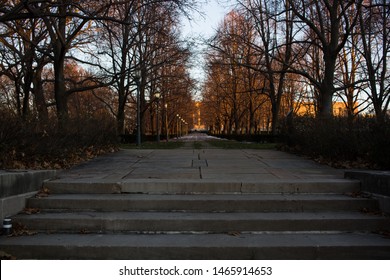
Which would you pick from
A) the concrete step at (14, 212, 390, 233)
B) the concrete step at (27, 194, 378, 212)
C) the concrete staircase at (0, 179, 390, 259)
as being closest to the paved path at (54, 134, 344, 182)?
the concrete staircase at (0, 179, 390, 259)

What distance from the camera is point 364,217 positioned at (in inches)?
207

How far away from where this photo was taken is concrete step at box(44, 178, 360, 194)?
6238 mm

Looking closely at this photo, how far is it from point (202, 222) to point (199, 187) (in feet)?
3.89

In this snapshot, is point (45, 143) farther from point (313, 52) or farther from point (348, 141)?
point (313, 52)

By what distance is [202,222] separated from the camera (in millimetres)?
5109

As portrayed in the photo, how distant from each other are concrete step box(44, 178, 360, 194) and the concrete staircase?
2 cm

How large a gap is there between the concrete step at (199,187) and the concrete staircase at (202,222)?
2 cm

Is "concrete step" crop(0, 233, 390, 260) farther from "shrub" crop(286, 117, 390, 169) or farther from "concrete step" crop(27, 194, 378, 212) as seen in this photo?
"shrub" crop(286, 117, 390, 169)

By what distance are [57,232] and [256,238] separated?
9.22ft

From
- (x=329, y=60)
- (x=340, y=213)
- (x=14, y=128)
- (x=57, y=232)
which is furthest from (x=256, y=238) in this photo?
(x=329, y=60)

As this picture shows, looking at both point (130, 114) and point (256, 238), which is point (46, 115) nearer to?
point (256, 238)

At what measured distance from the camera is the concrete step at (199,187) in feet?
20.5

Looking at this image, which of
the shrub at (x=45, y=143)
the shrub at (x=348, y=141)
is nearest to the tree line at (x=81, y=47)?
the shrub at (x=45, y=143)

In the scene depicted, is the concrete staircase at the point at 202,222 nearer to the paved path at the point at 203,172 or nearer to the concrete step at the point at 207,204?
the concrete step at the point at 207,204
